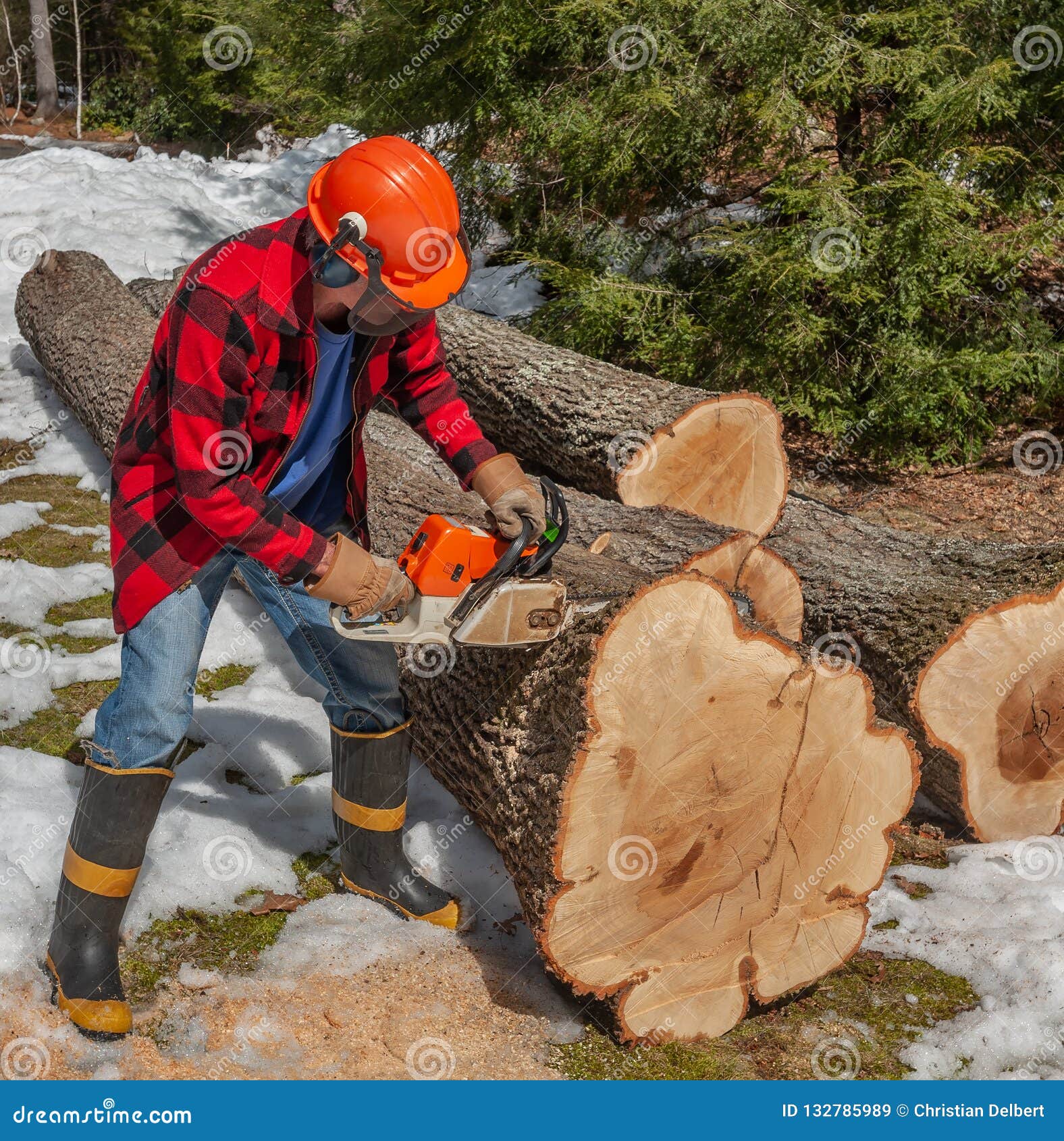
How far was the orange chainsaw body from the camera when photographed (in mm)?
2291

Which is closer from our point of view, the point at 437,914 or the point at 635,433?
the point at 437,914

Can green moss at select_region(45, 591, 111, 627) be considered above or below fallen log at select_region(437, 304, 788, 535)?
below

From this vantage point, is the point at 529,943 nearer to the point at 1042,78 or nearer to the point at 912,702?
the point at 912,702

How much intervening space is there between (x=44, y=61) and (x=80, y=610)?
60.6 ft
